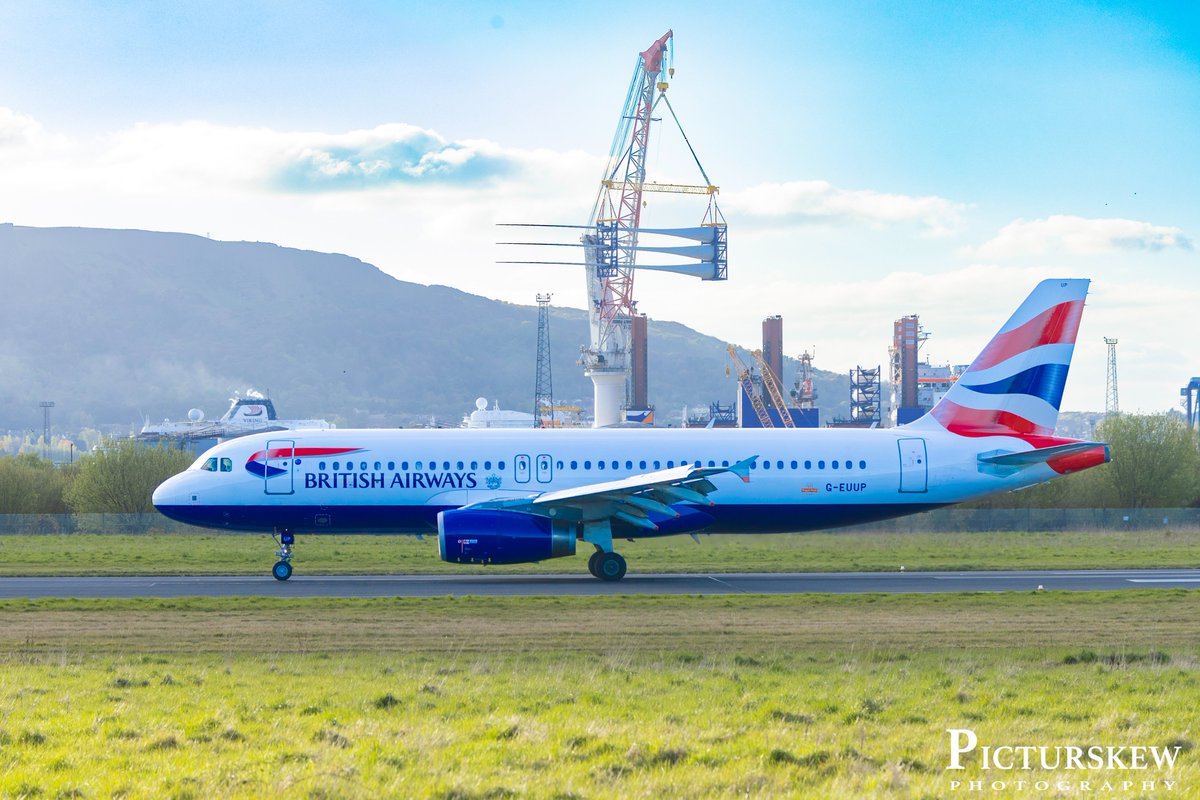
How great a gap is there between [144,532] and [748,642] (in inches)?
1419

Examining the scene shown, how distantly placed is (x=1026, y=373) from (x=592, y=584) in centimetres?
1364

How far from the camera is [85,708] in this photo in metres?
13.5

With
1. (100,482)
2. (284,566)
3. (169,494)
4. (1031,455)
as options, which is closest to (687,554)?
(1031,455)

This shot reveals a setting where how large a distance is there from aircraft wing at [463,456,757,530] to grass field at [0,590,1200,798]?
16.1ft

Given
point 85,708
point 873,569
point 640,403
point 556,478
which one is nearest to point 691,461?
point 556,478

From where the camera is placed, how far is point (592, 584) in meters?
29.5

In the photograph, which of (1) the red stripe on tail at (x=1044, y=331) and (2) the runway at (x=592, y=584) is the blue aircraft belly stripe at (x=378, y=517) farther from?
(1) the red stripe on tail at (x=1044, y=331)

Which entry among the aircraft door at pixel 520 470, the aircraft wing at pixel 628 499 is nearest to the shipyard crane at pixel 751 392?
the aircraft door at pixel 520 470

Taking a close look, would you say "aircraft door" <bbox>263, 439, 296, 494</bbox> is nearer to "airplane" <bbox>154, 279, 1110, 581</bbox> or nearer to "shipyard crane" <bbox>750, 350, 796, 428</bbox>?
"airplane" <bbox>154, 279, 1110, 581</bbox>

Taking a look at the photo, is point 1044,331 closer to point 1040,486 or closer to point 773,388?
point 1040,486

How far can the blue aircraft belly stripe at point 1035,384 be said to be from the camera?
3397 cm

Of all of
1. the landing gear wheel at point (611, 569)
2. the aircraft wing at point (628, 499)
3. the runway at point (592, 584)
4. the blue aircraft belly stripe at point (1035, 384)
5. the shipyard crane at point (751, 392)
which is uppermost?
the shipyard crane at point (751, 392)

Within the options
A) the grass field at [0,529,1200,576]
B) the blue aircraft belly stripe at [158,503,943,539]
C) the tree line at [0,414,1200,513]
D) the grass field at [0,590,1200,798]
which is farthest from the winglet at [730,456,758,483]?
the tree line at [0,414,1200,513]

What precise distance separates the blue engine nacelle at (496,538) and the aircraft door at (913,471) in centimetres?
916
